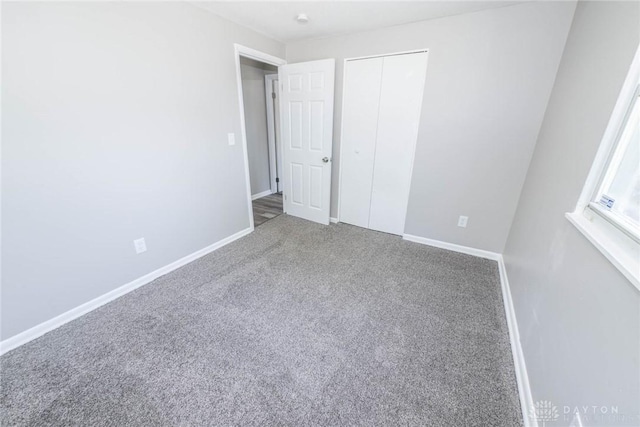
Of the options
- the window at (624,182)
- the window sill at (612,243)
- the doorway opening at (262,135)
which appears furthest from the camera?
the doorway opening at (262,135)

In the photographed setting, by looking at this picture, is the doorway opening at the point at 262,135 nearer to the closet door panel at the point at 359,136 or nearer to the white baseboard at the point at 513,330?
the closet door panel at the point at 359,136

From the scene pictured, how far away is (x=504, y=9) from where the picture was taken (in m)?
1.94

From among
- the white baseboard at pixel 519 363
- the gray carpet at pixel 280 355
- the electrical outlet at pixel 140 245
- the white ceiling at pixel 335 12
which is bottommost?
the gray carpet at pixel 280 355

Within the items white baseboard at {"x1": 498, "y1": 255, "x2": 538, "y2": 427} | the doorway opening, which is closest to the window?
white baseboard at {"x1": 498, "y1": 255, "x2": 538, "y2": 427}

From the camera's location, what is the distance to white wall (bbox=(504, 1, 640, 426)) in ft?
2.32

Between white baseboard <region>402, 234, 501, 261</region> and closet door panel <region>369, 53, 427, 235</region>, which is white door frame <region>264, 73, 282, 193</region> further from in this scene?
white baseboard <region>402, 234, 501, 261</region>

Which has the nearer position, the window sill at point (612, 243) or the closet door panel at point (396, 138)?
the window sill at point (612, 243)

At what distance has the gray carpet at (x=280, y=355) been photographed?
1169mm

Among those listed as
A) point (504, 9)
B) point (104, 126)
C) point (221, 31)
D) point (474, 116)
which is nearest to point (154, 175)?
point (104, 126)

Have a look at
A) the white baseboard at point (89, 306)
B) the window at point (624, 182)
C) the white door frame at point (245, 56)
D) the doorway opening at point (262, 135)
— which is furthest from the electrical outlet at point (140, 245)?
the window at point (624, 182)

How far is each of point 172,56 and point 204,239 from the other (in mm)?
1610

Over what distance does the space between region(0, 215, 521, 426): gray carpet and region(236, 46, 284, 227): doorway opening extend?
169 centimetres

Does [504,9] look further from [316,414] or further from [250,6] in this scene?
[316,414]

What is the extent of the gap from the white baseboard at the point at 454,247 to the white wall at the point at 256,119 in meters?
2.69
